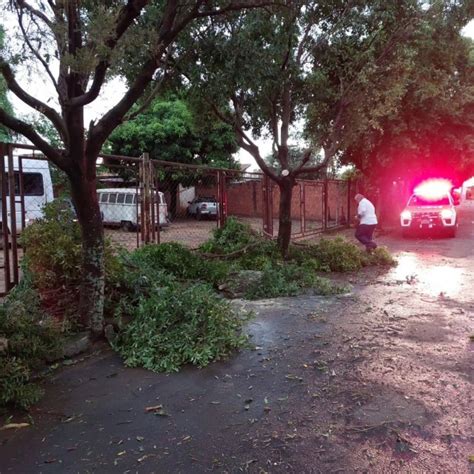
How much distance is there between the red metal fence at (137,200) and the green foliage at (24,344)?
1230mm

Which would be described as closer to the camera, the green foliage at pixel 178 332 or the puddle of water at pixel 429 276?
the green foliage at pixel 178 332

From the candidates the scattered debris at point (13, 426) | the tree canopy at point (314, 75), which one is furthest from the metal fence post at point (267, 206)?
the scattered debris at point (13, 426)

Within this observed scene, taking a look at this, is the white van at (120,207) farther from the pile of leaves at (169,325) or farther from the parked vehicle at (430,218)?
the parked vehicle at (430,218)

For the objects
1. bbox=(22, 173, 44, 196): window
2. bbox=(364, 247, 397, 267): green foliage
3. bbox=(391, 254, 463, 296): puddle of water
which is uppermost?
bbox=(22, 173, 44, 196): window

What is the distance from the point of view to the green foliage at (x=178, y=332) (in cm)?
420

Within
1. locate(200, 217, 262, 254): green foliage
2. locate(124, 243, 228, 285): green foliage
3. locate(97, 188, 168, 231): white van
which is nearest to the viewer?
locate(124, 243, 228, 285): green foliage

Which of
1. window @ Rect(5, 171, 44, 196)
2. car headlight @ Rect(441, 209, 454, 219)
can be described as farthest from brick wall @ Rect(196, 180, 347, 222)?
window @ Rect(5, 171, 44, 196)

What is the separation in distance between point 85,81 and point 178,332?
2619 mm

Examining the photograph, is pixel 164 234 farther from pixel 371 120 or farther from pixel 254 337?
pixel 254 337

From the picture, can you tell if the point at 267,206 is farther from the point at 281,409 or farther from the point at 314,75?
the point at 281,409

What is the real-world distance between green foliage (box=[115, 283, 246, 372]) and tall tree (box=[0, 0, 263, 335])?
479mm

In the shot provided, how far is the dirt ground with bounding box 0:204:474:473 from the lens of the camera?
8.84 feet

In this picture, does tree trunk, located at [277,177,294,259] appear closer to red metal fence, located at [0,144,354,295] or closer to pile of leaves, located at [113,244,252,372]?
red metal fence, located at [0,144,354,295]

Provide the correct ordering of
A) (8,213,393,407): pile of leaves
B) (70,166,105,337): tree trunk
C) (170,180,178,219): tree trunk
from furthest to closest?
(170,180,178,219): tree trunk < (70,166,105,337): tree trunk < (8,213,393,407): pile of leaves
